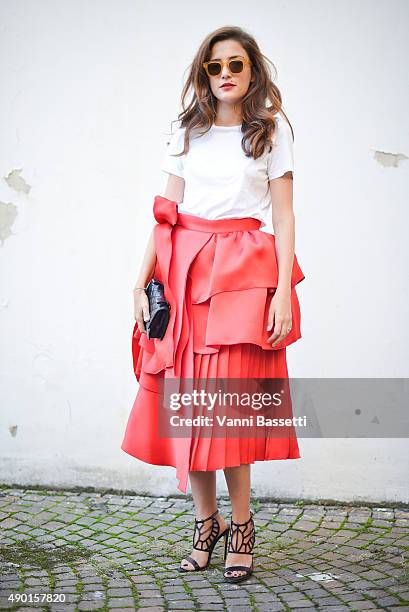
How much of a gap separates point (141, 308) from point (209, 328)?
0.31 metres

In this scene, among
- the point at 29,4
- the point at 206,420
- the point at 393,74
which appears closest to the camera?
the point at 206,420

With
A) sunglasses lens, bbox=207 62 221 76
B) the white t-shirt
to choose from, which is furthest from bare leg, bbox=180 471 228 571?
sunglasses lens, bbox=207 62 221 76

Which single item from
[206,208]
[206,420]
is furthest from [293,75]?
[206,420]

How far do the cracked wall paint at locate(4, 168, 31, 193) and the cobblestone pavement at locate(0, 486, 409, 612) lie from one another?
1.61 m

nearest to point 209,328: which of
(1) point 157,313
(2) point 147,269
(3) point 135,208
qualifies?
(1) point 157,313

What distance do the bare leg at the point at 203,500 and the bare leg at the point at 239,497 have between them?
111 mm

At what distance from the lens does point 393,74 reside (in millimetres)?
3852

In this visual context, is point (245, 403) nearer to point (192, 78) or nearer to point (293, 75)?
point (192, 78)

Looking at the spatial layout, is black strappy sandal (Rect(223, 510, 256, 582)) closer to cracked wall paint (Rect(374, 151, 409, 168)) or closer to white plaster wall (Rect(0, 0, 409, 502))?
white plaster wall (Rect(0, 0, 409, 502))

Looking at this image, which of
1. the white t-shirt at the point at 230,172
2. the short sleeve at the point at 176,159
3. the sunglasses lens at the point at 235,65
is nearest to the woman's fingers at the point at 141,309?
the white t-shirt at the point at 230,172

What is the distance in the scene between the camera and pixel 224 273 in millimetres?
2930

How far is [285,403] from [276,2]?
2042mm

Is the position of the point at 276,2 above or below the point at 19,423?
above

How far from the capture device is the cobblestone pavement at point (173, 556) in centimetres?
282
